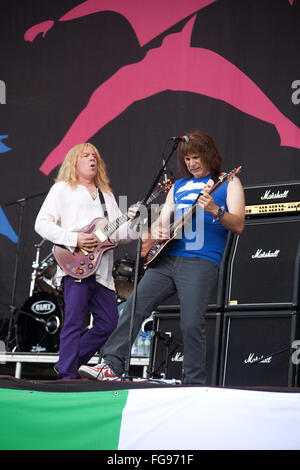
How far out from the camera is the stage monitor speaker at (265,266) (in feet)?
13.2

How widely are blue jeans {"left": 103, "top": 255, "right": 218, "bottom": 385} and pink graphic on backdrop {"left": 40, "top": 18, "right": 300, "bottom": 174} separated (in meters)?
2.65

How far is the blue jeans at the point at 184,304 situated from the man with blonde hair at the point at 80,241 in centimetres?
34

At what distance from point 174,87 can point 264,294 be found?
3.07 meters

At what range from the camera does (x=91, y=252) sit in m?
3.99

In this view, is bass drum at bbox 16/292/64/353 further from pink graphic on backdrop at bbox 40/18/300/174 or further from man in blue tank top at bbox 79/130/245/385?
man in blue tank top at bbox 79/130/245/385

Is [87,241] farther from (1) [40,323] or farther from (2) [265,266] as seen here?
(1) [40,323]

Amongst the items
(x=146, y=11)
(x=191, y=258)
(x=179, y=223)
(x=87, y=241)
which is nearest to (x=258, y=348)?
(x=191, y=258)

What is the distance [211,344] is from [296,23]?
3.39 metres

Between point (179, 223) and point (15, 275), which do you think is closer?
point (179, 223)

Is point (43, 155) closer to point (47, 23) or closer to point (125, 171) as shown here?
point (125, 171)

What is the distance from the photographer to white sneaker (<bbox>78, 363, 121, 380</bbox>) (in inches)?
133

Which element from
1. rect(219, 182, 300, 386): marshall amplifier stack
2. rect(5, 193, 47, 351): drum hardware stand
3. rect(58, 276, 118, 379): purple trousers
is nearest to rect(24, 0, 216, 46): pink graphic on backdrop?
rect(5, 193, 47, 351): drum hardware stand

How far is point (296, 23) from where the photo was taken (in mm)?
6039

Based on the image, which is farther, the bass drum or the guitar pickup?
the bass drum
